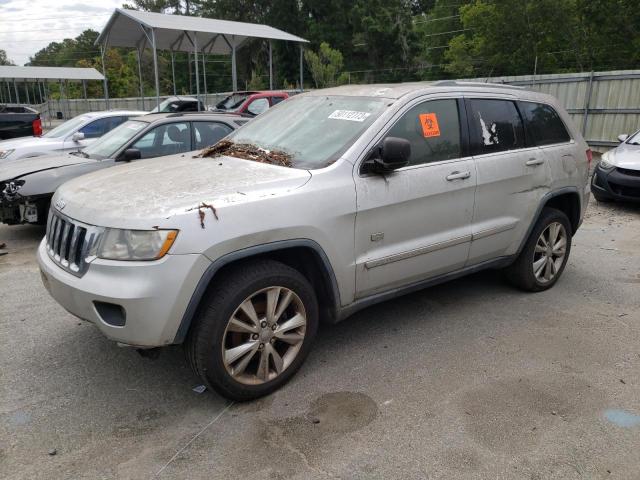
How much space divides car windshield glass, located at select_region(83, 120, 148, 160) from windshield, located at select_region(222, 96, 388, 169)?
10.0 ft

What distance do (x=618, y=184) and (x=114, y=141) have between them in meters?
7.50

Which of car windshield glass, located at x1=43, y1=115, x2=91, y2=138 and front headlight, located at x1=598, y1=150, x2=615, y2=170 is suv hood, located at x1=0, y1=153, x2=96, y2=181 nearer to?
car windshield glass, located at x1=43, y1=115, x2=91, y2=138

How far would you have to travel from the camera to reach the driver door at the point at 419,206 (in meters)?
3.47

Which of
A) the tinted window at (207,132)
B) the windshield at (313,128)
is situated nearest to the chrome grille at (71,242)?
the windshield at (313,128)

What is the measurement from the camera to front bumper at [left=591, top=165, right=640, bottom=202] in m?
8.23

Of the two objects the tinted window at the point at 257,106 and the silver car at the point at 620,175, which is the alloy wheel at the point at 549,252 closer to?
the silver car at the point at 620,175

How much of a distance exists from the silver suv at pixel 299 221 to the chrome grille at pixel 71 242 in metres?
0.01

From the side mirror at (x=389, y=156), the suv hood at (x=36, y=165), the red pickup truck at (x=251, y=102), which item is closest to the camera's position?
the side mirror at (x=389, y=156)

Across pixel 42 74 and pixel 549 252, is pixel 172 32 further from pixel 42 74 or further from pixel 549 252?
pixel 42 74

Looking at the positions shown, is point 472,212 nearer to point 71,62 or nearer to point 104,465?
point 104,465

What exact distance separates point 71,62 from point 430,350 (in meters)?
96.5

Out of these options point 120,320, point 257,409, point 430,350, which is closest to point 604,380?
point 430,350

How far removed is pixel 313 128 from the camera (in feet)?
12.5

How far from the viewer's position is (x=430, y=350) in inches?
151
